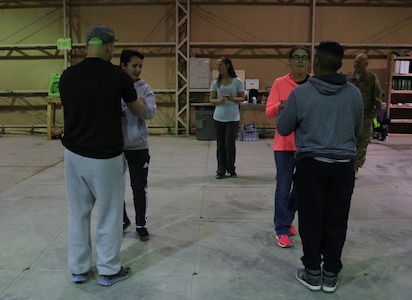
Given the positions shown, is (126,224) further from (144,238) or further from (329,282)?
(329,282)

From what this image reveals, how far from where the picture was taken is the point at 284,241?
3.31 metres

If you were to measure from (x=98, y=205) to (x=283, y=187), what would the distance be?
142cm

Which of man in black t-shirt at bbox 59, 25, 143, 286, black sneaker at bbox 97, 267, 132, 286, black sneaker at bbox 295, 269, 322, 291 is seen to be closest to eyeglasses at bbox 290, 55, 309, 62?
man in black t-shirt at bbox 59, 25, 143, 286

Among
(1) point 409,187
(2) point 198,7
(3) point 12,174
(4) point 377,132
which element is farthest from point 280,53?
(3) point 12,174

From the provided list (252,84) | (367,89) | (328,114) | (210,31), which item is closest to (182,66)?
(210,31)

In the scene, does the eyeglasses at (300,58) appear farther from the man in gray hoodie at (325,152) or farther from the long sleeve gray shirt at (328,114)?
the long sleeve gray shirt at (328,114)

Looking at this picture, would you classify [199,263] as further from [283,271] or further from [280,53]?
[280,53]

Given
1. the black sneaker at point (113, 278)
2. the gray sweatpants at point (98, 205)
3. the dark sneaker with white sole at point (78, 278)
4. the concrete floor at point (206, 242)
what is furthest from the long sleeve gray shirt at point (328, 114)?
the dark sneaker with white sole at point (78, 278)

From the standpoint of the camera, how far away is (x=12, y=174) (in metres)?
5.89

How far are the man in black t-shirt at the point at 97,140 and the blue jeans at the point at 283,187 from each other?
119 cm

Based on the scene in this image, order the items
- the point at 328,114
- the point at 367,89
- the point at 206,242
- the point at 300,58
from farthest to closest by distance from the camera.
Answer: the point at 367,89, the point at 206,242, the point at 300,58, the point at 328,114

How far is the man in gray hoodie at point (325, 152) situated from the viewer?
2.41m

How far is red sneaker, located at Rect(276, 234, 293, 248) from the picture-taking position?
3.30 meters

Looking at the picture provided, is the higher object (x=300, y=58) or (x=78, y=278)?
(x=300, y=58)
